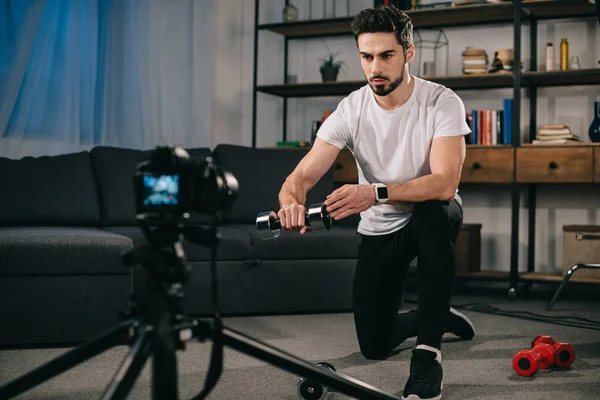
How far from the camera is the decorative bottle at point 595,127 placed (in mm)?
3998

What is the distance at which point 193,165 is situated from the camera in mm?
1113

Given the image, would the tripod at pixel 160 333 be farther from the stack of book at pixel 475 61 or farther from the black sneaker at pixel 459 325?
the stack of book at pixel 475 61

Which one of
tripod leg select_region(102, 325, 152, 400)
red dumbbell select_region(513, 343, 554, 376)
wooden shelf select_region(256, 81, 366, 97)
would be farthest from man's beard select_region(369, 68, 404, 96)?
wooden shelf select_region(256, 81, 366, 97)

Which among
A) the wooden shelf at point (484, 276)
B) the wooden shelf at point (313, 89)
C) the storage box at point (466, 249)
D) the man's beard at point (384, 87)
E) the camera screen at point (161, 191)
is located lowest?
the wooden shelf at point (484, 276)

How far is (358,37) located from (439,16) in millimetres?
2351

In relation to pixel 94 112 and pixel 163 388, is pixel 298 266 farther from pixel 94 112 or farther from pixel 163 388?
pixel 163 388

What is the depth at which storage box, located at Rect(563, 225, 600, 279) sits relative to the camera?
150 inches

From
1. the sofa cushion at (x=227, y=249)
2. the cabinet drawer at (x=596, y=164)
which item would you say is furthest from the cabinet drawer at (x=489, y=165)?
the sofa cushion at (x=227, y=249)

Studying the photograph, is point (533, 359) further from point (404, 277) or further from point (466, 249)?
point (466, 249)

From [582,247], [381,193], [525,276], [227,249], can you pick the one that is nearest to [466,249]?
[525,276]

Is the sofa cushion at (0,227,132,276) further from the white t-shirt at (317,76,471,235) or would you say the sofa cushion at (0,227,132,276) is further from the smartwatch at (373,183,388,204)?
the smartwatch at (373,183,388,204)

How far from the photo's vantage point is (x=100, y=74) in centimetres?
417

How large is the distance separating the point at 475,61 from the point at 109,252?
2432 millimetres

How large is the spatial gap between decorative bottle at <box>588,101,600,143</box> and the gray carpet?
1331 mm
